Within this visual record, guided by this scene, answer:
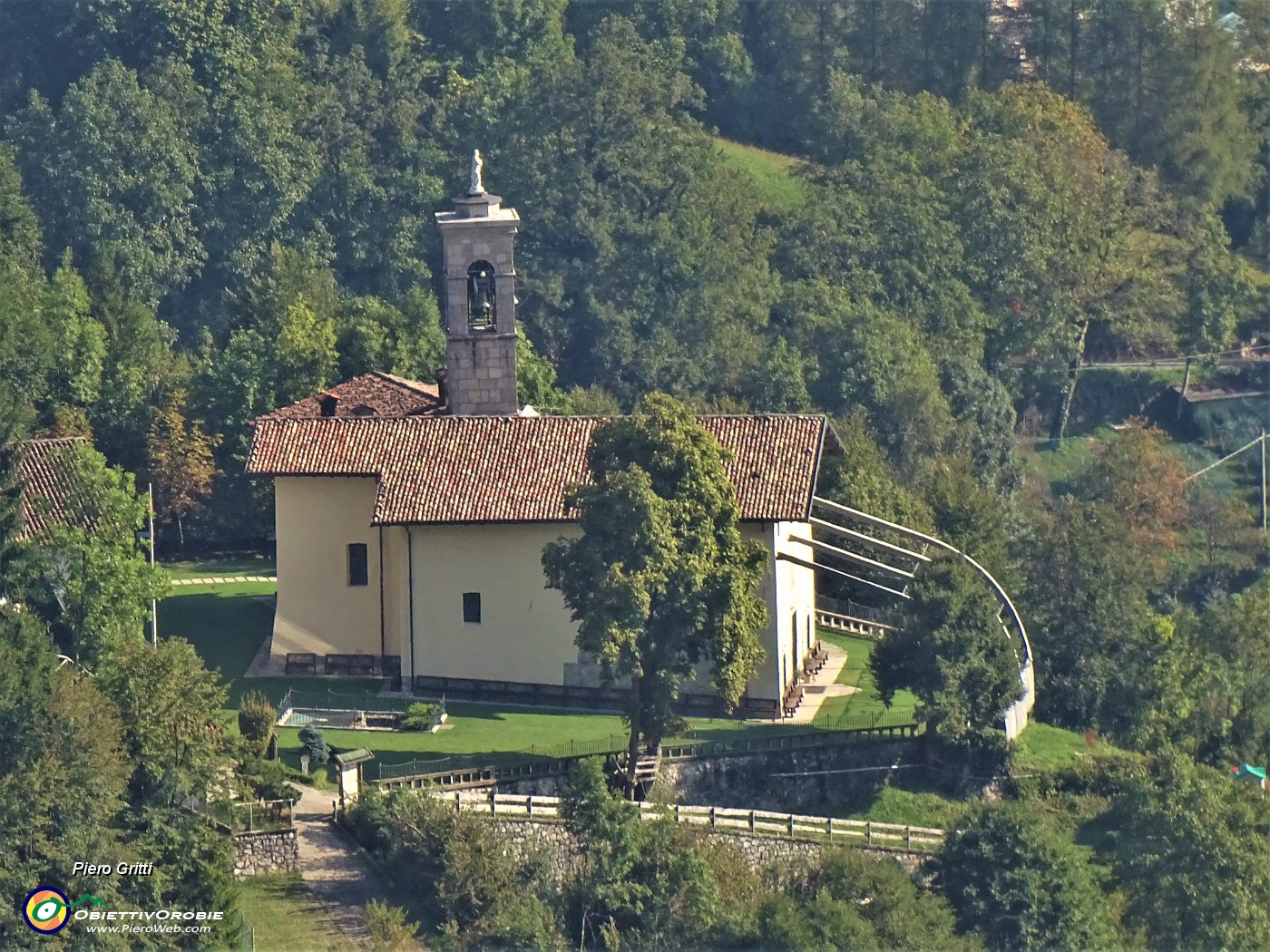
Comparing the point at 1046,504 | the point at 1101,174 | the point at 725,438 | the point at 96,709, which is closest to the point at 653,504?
the point at 725,438

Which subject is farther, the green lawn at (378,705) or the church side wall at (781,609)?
the church side wall at (781,609)

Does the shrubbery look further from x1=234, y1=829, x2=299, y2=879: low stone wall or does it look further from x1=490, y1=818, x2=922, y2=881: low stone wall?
x1=234, y1=829, x2=299, y2=879: low stone wall

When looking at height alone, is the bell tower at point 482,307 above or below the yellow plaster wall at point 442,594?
above

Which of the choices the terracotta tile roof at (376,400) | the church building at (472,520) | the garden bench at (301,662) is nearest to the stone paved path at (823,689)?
the church building at (472,520)

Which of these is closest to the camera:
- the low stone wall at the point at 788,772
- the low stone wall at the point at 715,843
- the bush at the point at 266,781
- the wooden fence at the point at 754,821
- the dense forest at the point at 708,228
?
the low stone wall at the point at 715,843

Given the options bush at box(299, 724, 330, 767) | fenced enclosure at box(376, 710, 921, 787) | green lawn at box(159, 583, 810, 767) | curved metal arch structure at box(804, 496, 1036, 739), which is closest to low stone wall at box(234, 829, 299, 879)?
fenced enclosure at box(376, 710, 921, 787)

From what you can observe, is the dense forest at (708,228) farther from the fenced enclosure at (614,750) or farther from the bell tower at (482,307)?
the fenced enclosure at (614,750)

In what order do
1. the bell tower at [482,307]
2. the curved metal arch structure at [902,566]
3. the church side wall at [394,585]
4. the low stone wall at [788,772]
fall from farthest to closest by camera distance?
1. the bell tower at [482,307]
2. the church side wall at [394,585]
3. the curved metal arch structure at [902,566]
4. the low stone wall at [788,772]

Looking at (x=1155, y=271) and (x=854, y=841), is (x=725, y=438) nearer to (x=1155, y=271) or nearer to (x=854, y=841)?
(x=854, y=841)
